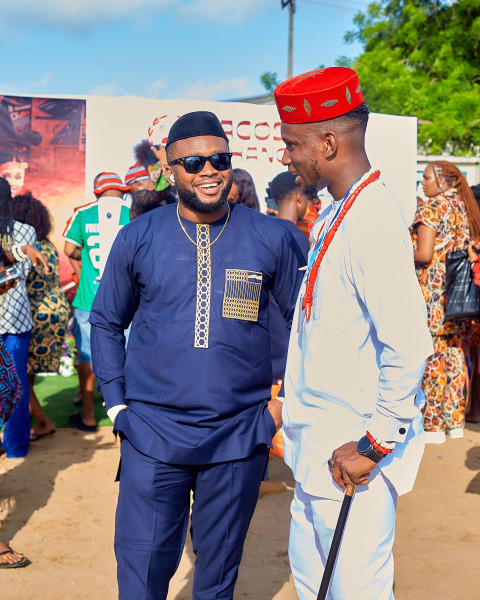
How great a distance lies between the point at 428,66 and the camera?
2730 centimetres

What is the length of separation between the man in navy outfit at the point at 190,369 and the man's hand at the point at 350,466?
606 millimetres

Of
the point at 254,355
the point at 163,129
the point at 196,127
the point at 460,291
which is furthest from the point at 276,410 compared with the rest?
the point at 163,129

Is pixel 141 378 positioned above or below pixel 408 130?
below

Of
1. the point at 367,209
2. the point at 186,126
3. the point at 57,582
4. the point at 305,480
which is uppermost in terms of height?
the point at 186,126

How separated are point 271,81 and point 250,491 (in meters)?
33.7

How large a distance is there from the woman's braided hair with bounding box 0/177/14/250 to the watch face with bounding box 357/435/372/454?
12.5 feet

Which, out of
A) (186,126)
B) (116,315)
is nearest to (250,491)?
(116,315)

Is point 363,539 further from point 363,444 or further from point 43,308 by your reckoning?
point 43,308

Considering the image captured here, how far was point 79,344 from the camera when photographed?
6801 millimetres

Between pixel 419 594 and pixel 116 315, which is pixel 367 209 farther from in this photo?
pixel 419 594

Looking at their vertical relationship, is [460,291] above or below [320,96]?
below

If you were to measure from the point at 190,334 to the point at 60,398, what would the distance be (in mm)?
5788

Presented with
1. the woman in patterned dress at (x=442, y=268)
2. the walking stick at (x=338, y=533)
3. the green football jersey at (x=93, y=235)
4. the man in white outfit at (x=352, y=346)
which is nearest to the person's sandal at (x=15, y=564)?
the man in white outfit at (x=352, y=346)

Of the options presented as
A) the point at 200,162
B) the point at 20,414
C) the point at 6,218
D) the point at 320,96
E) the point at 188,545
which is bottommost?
the point at 188,545
